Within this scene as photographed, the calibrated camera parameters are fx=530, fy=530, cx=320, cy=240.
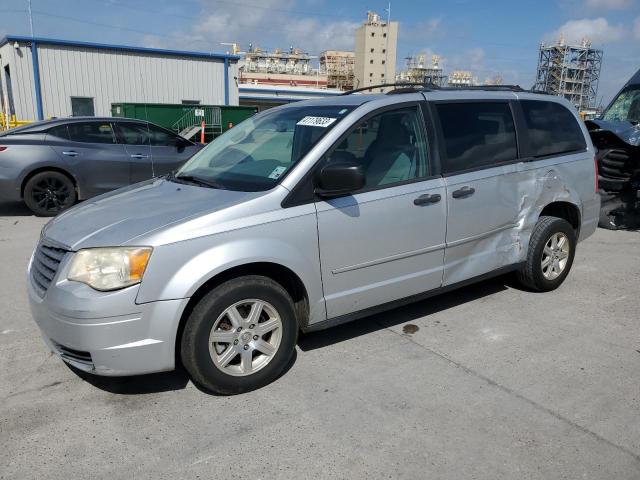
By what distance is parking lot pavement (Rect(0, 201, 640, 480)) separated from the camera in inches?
103

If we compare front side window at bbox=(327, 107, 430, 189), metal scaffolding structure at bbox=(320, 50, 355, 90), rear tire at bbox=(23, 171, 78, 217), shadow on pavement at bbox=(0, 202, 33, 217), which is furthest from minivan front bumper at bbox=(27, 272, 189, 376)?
metal scaffolding structure at bbox=(320, 50, 355, 90)

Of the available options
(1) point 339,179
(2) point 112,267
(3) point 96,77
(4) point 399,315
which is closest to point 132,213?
(2) point 112,267

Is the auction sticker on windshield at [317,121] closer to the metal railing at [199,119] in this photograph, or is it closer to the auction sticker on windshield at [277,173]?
the auction sticker on windshield at [277,173]

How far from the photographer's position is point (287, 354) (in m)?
3.34

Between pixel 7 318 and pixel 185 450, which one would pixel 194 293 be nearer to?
pixel 185 450

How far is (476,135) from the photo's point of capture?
13.9 feet

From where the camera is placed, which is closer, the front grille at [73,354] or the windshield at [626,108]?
the front grille at [73,354]

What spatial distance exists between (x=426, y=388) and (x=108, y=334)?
6.25 feet

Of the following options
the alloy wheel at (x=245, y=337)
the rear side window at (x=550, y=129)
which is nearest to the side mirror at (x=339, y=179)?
the alloy wheel at (x=245, y=337)

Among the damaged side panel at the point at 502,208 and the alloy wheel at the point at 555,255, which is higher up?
the damaged side panel at the point at 502,208

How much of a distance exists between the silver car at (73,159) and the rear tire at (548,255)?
20.7 feet

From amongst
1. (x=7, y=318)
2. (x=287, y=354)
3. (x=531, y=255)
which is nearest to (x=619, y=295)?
(x=531, y=255)

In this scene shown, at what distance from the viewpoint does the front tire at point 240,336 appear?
9.82ft

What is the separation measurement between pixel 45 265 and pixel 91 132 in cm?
615
